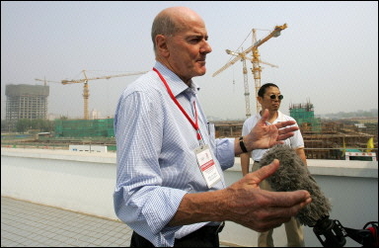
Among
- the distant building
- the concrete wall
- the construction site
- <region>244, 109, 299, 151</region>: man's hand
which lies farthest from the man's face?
the distant building

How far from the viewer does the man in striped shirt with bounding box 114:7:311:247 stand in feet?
1.93

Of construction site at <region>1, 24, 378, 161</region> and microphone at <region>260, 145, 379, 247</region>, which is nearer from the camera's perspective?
microphone at <region>260, 145, 379, 247</region>

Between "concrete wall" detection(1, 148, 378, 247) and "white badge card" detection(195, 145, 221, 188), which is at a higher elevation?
"white badge card" detection(195, 145, 221, 188)

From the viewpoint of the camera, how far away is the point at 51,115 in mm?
4773

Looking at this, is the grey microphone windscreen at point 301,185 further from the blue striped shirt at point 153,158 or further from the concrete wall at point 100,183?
the concrete wall at point 100,183

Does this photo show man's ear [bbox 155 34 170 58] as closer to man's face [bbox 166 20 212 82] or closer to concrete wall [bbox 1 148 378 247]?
man's face [bbox 166 20 212 82]

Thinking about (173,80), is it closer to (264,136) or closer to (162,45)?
(162,45)

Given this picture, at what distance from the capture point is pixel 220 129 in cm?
227

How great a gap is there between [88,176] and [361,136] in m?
4.04

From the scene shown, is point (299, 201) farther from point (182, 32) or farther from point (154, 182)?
point (182, 32)

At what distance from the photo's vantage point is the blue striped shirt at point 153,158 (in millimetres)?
650

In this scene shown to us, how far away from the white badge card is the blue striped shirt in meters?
0.02

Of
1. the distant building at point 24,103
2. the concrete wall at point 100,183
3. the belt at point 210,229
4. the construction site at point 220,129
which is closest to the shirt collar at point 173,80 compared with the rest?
the belt at point 210,229

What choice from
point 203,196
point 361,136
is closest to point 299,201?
point 203,196
